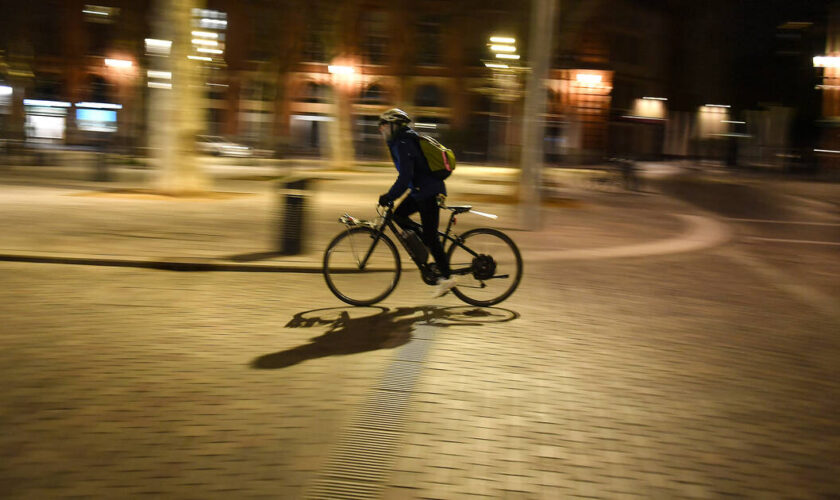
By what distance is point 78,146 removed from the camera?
52.0m

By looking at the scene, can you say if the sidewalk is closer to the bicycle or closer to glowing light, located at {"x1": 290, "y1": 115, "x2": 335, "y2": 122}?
the bicycle

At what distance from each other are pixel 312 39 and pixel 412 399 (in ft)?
165

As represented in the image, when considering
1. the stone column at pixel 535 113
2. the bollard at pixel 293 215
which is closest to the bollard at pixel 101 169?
the stone column at pixel 535 113

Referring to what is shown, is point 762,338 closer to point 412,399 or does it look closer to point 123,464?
point 412,399

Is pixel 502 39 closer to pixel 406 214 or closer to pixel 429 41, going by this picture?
pixel 406 214

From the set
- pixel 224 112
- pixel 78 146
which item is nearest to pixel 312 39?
pixel 224 112

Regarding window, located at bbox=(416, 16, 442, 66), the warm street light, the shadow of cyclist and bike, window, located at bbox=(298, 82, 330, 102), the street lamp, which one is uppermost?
window, located at bbox=(416, 16, 442, 66)

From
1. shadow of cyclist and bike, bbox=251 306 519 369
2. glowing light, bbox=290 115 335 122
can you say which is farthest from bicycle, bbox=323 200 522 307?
glowing light, bbox=290 115 335 122

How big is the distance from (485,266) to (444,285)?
0.41 m

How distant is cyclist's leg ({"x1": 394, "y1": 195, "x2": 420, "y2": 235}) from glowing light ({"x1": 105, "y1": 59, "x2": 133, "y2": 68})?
1990 inches

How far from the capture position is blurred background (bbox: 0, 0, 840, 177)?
154ft

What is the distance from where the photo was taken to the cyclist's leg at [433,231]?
7816 millimetres

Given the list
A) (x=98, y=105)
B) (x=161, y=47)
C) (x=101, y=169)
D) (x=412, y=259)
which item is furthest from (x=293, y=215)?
(x=98, y=105)

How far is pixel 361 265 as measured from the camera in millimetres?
8234
